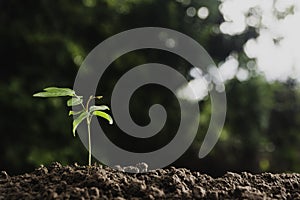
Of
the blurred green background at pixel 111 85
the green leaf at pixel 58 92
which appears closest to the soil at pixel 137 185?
the green leaf at pixel 58 92

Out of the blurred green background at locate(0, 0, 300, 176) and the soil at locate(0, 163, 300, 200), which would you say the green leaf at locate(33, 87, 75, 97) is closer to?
the soil at locate(0, 163, 300, 200)

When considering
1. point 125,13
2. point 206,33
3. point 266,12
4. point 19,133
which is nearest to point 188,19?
point 206,33

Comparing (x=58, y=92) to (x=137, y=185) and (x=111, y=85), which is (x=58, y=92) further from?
(x=111, y=85)

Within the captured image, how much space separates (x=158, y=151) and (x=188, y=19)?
114 centimetres

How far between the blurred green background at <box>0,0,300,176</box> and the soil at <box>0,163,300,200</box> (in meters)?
2.22

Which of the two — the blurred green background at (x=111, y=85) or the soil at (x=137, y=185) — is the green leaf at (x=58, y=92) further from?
the blurred green background at (x=111, y=85)

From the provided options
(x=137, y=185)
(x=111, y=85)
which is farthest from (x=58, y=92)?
(x=111, y=85)

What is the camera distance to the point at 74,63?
3.49 meters

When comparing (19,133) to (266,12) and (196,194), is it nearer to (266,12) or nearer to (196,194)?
(266,12)

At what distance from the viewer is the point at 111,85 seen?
3582 mm

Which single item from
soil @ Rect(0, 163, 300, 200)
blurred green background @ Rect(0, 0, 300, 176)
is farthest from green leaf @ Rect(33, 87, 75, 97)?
blurred green background @ Rect(0, 0, 300, 176)

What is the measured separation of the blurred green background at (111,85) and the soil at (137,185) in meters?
2.22

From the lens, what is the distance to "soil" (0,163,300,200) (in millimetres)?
860

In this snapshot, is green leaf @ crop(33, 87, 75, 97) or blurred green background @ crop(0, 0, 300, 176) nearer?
green leaf @ crop(33, 87, 75, 97)
